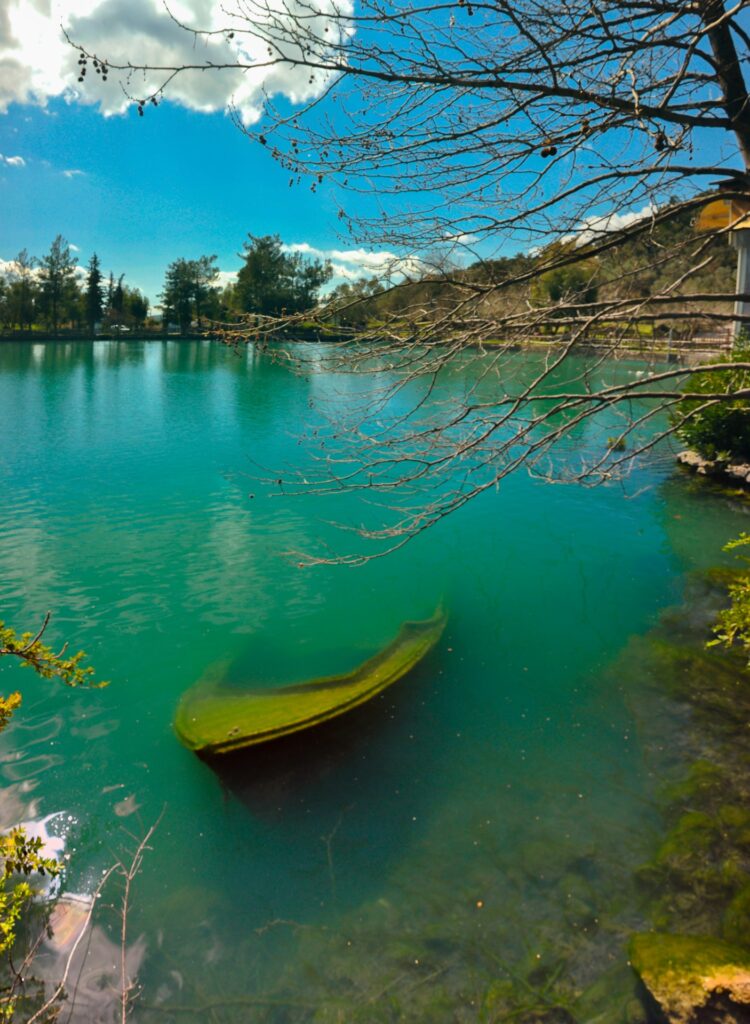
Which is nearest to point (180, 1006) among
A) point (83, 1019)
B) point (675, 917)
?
point (83, 1019)

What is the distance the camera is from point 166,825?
4.16m

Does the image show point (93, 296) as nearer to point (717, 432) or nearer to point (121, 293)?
point (121, 293)

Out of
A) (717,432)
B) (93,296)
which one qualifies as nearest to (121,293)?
(93,296)

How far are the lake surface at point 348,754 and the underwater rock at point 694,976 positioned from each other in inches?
8.7

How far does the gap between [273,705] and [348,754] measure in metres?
0.74

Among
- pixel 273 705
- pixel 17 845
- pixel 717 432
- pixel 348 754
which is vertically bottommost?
pixel 348 754

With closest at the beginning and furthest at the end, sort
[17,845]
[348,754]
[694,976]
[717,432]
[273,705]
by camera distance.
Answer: [17,845]
[694,976]
[348,754]
[273,705]
[717,432]

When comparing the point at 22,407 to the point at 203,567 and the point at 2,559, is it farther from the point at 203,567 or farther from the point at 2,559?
the point at 203,567

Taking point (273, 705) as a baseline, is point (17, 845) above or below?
above

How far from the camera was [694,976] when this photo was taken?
2.86 meters

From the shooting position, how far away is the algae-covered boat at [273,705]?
455cm

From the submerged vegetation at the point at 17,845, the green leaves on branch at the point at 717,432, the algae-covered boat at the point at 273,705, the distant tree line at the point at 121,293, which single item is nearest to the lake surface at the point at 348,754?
the algae-covered boat at the point at 273,705

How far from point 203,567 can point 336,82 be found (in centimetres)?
633

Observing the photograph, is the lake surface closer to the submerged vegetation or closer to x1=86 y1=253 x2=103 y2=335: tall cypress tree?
the submerged vegetation
